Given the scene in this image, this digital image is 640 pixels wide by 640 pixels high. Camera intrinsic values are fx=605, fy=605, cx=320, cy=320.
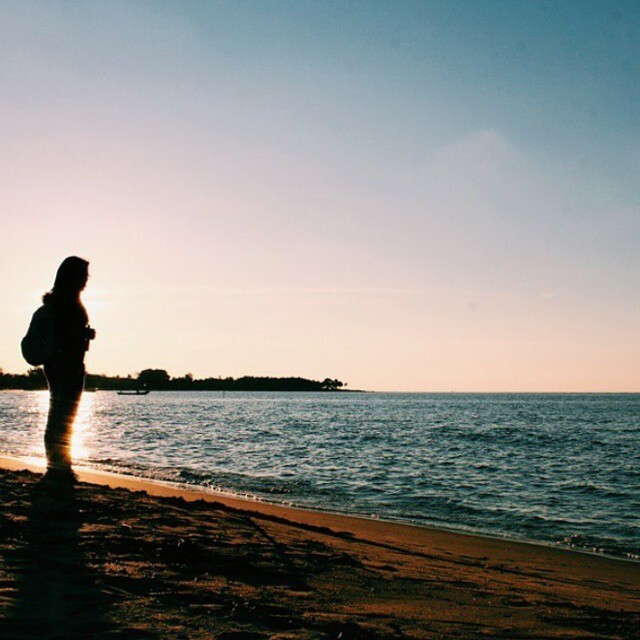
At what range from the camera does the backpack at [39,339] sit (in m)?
7.06

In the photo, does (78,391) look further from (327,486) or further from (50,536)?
(327,486)

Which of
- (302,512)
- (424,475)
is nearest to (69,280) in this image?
(302,512)

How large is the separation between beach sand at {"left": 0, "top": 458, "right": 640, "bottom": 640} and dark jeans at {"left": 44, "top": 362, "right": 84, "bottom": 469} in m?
0.63

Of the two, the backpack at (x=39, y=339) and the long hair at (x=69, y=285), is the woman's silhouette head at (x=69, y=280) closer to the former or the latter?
the long hair at (x=69, y=285)

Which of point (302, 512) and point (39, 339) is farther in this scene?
point (302, 512)

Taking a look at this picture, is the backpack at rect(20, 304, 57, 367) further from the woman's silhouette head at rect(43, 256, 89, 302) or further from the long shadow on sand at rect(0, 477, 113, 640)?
the long shadow on sand at rect(0, 477, 113, 640)

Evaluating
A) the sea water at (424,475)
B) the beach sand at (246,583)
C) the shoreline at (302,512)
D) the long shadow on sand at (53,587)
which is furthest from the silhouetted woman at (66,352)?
the sea water at (424,475)

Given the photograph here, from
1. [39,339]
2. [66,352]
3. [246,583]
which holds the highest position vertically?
[39,339]

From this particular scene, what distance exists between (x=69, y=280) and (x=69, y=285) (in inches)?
2.5

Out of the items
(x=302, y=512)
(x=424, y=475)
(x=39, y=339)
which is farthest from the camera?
(x=424, y=475)

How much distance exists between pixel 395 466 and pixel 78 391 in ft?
48.8

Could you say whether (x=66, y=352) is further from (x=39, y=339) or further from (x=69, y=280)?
(x=69, y=280)

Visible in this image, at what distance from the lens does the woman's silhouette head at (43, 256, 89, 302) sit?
24.0ft

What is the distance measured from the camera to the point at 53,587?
3.84m
